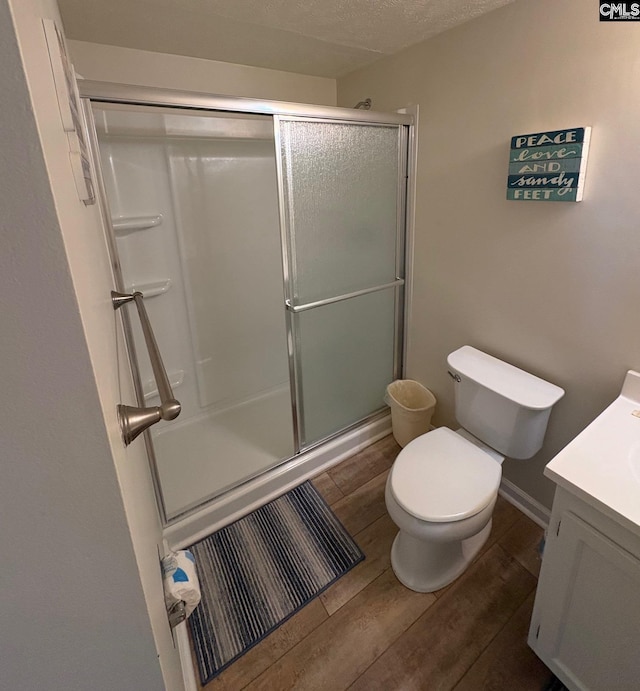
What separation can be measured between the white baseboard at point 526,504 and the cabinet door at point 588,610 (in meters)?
0.65

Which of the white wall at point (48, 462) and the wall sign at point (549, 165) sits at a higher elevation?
the wall sign at point (549, 165)

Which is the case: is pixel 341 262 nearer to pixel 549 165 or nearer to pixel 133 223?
pixel 549 165

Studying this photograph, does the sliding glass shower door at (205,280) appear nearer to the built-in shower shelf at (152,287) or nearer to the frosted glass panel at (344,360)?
the built-in shower shelf at (152,287)

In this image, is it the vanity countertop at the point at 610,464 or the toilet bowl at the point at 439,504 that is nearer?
the vanity countertop at the point at 610,464

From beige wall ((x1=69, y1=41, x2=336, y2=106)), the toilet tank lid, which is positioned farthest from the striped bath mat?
beige wall ((x1=69, y1=41, x2=336, y2=106))

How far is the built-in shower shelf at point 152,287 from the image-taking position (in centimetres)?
207

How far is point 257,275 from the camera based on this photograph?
2459 millimetres

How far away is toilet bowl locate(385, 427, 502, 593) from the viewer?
1348mm

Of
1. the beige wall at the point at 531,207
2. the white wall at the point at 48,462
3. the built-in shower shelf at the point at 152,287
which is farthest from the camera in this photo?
the built-in shower shelf at the point at 152,287

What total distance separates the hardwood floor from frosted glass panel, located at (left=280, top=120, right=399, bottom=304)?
1.27 m

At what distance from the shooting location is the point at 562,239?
4.70 ft

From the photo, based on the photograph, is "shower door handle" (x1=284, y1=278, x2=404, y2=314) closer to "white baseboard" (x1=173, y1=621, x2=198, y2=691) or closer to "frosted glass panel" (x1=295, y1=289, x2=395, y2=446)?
"frosted glass panel" (x1=295, y1=289, x2=395, y2=446)
